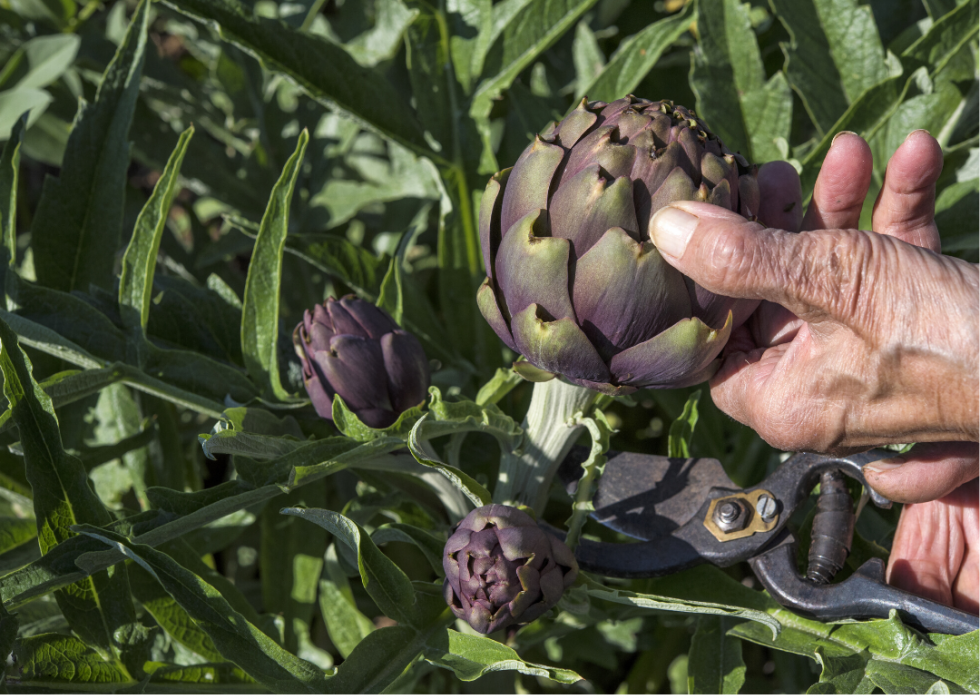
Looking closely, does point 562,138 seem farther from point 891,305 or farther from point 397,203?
point 397,203

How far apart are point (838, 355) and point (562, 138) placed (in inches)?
13.7

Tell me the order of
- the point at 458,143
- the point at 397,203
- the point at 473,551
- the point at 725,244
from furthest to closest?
the point at 397,203
the point at 458,143
the point at 473,551
the point at 725,244

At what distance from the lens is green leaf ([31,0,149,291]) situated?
42.3 inches

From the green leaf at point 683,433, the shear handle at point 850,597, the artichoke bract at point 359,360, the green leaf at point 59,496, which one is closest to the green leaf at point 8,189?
the green leaf at point 59,496

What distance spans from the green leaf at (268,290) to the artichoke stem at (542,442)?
0.98ft

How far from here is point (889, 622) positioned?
89 cm

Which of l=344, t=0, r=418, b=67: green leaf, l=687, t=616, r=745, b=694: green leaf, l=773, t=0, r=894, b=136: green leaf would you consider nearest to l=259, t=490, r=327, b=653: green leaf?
l=687, t=616, r=745, b=694: green leaf

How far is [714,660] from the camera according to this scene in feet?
3.48

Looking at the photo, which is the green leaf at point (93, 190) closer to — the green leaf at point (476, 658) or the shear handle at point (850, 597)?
the green leaf at point (476, 658)

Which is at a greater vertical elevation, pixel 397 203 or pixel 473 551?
pixel 397 203

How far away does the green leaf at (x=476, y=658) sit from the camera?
0.79m

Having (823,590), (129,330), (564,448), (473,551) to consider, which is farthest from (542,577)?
(129,330)

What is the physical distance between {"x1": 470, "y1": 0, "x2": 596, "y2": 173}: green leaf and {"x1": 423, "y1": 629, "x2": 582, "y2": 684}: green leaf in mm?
653

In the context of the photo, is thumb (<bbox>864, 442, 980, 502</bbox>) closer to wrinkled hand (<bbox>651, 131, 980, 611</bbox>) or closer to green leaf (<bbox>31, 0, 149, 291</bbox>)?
wrinkled hand (<bbox>651, 131, 980, 611</bbox>)
